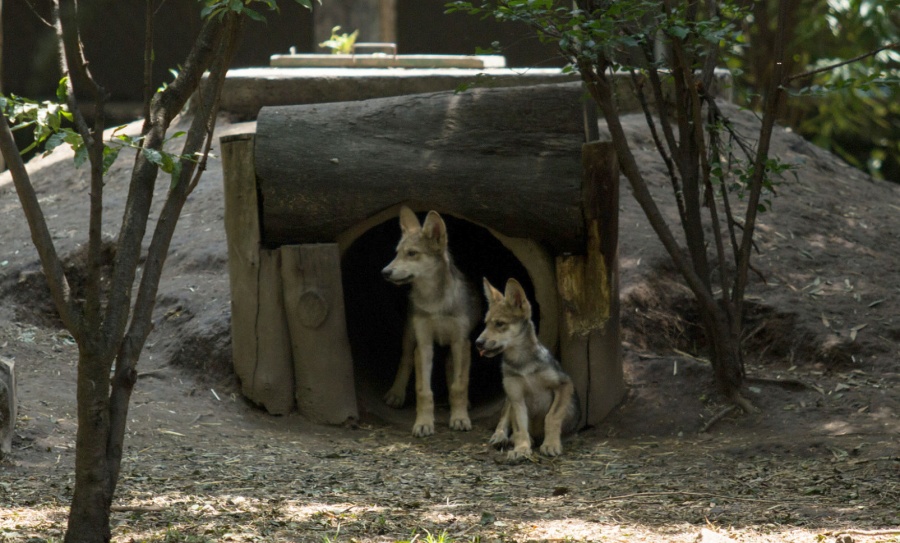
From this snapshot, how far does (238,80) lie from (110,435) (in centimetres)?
653

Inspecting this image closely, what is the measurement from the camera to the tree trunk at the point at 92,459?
353 cm

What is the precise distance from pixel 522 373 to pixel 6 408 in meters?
2.74

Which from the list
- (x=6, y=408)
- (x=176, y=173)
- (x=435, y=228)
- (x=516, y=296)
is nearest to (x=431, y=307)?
(x=435, y=228)

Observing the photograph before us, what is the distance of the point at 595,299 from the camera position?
628 cm

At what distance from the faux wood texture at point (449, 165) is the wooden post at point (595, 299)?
0.30ft

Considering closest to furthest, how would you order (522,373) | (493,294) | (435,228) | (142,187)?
1. (142,187)
2. (522,373)
3. (493,294)
4. (435,228)

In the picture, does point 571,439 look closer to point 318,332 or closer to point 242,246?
point 318,332

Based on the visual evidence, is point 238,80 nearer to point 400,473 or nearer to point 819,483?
point 400,473

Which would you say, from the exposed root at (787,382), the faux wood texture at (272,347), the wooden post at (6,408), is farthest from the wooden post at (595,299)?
the wooden post at (6,408)

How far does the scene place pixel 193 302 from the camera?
733 cm

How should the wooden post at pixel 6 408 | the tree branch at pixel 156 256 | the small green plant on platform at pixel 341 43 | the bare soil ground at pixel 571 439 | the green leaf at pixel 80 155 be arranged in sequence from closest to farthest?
the green leaf at pixel 80 155
the tree branch at pixel 156 256
the bare soil ground at pixel 571 439
the wooden post at pixel 6 408
the small green plant on platform at pixel 341 43

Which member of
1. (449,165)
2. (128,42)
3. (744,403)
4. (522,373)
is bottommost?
(744,403)

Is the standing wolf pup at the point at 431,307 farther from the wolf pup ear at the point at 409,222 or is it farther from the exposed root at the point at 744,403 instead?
the exposed root at the point at 744,403

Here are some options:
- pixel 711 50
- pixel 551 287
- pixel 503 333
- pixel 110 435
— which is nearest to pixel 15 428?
pixel 110 435
